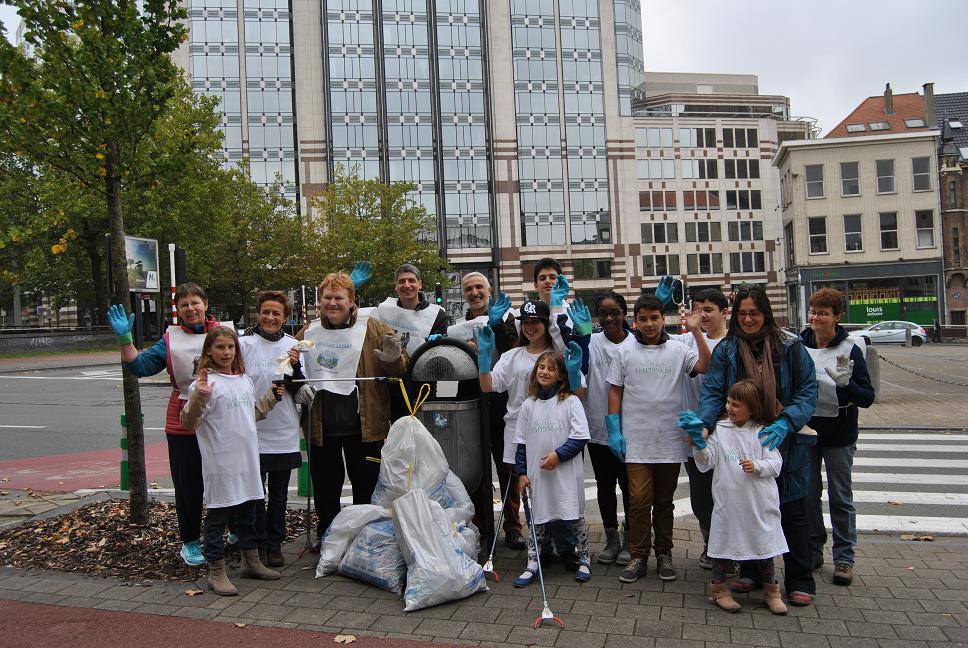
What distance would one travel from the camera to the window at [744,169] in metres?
66.0

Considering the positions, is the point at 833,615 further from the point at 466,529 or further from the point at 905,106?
the point at 905,106

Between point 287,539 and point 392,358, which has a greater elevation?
point 392,358

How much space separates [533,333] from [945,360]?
25609 millimetres

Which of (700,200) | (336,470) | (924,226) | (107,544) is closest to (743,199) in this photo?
(700,200)

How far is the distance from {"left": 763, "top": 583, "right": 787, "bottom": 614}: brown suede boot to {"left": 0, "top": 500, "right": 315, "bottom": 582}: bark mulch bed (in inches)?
138

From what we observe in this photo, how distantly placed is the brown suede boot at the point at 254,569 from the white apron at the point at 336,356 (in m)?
1.21

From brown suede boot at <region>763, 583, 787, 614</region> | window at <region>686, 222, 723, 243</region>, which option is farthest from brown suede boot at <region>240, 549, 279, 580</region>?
window at <region>686, 222, 723, 243</region>

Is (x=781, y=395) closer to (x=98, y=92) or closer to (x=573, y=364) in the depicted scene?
(x=573, y=364)

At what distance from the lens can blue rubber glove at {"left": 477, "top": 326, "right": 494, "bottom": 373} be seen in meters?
5.07

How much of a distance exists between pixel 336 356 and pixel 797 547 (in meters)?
3.26

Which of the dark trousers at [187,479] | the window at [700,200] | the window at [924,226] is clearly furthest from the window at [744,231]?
the dark trousers at [187,479]

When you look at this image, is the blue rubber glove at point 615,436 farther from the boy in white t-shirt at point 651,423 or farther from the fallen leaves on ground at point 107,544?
the fallen leaves on ground at point 107,544

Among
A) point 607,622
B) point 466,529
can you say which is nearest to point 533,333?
point 466,529

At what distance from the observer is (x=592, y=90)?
60719mm
